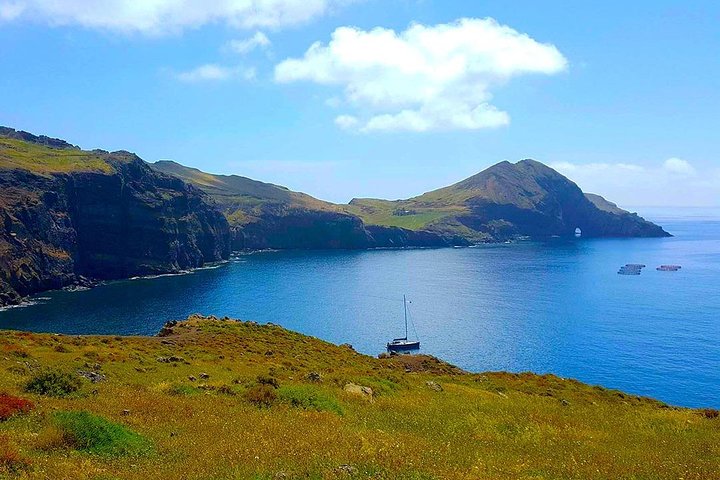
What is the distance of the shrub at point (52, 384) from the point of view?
75.2ft

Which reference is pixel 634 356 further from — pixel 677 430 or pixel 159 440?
pixel 159 440

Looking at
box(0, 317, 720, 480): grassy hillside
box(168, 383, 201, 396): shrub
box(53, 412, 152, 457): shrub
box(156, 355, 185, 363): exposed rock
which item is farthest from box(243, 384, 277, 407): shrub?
box(156, 355, 185, 363): exposed rock

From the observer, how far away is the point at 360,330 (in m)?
136

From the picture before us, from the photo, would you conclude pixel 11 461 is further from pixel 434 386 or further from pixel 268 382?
pixel 434 386

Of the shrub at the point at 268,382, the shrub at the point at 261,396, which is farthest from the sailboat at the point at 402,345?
the shrub at the point at 261,396

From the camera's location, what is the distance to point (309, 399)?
25.2 metres

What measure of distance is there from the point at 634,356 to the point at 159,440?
4258 inches

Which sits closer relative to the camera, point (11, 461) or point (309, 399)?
point (11, 461)

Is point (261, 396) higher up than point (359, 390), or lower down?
higher up

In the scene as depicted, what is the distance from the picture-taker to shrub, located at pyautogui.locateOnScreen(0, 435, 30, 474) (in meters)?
12.5

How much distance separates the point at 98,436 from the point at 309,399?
1088cm

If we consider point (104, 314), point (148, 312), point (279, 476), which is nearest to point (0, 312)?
point (104, 314)

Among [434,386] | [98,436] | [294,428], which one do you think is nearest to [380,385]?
[434,386]

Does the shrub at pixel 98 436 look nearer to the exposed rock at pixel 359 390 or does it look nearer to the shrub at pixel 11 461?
the shrub at pixel 11 461
